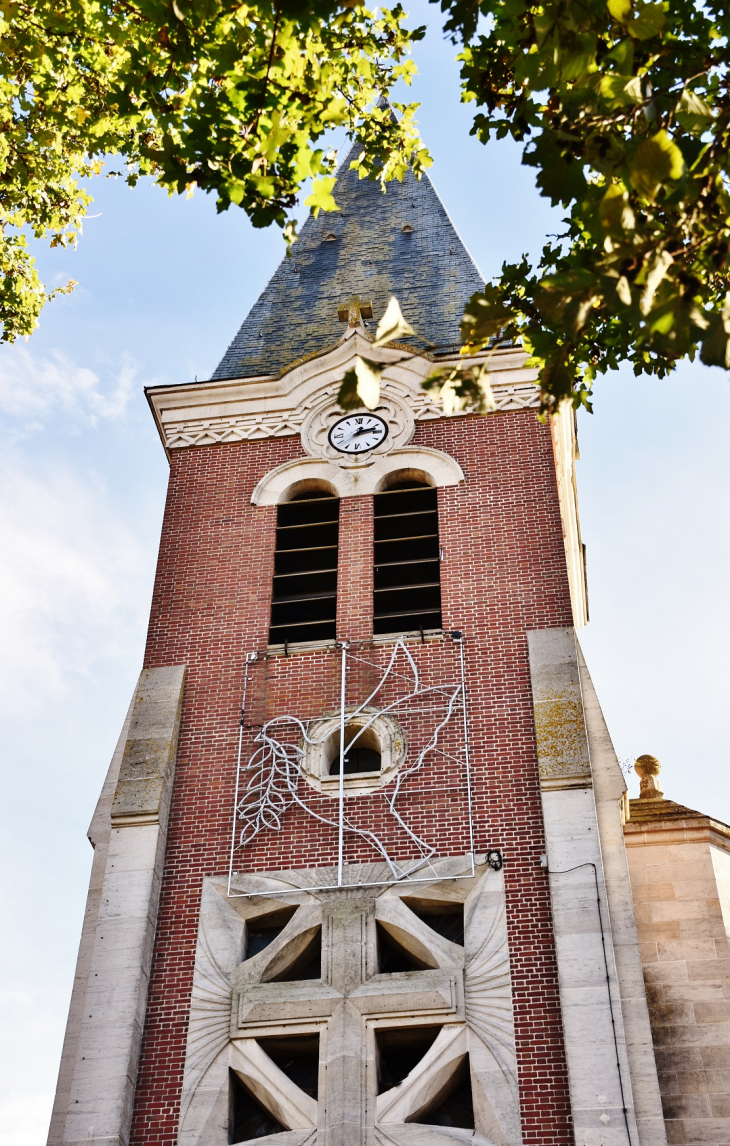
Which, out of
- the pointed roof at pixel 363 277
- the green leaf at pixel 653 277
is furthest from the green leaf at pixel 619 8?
the pointed roof at pixel 363 277

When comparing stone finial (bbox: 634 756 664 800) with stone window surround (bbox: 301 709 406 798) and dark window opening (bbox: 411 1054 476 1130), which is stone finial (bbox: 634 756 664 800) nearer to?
stone window surround (bbox: 301 709 406 798)

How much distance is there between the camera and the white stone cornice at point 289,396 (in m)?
18.7

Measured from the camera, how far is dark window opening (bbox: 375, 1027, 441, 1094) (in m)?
12.7

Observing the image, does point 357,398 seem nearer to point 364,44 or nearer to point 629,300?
point 629,300

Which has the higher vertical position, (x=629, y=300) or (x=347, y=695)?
(x=347, y=695)

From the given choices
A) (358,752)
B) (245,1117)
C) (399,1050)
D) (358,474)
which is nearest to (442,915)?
(399,1050)

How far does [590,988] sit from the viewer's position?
12453 mm

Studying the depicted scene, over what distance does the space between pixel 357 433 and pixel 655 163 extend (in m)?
12.5

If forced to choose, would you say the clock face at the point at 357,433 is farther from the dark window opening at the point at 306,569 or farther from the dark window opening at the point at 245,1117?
the dark window opening at the point at 245,1117

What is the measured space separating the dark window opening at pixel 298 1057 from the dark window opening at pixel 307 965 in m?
0.61

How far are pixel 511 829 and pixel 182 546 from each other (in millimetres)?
5930

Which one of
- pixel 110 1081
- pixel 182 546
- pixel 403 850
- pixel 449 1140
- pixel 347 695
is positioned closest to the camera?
pixel 449 1140

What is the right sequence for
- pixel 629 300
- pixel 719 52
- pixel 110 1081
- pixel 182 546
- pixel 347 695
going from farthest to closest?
pixel 182 546 < pixel 347 695 < pixel 110 1081 < pixel 719 52 < pixel 629 300

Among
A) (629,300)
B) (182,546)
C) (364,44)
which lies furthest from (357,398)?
(182,546)
